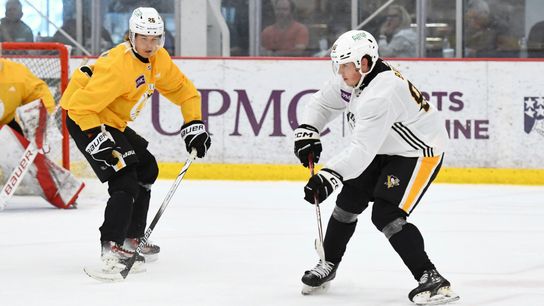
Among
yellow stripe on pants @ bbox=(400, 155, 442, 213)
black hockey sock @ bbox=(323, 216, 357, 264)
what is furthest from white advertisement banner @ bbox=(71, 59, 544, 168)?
yellow stripe on pants @ bbox=(400, 155, 442, 213)

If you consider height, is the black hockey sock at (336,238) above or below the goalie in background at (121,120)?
below

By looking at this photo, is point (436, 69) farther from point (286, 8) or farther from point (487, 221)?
point (487, 221)

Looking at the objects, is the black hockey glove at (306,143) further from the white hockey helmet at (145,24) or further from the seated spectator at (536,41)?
the seated spectator at (536,41)

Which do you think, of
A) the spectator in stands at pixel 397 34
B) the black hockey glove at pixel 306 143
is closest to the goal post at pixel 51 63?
the spectator in stands at pixel 397 34

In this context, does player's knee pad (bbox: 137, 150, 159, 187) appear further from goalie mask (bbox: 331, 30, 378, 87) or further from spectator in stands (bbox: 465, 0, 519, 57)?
spectator in stands (bbox: 465, 0, 519, 57)

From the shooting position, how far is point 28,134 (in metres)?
6.48

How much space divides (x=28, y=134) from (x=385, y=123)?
3.26m

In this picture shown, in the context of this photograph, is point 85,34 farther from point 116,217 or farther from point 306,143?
point 306,143

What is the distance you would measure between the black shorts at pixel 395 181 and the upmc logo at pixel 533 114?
4036 millimetres

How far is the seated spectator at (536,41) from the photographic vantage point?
8.72 m

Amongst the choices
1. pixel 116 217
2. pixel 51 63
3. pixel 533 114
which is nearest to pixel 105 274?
pixel 116 217

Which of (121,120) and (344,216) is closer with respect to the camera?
(344,216)

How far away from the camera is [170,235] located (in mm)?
5469

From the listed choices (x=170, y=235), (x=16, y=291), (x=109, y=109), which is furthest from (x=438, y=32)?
(x=16, y=291)
